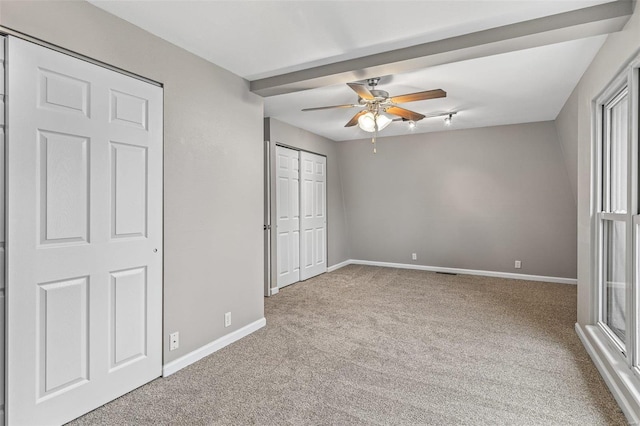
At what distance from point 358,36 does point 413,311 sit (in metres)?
3.00

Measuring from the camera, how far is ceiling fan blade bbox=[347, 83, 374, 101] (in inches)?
120

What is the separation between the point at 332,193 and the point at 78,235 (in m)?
4.91

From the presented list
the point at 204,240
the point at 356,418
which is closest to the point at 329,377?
the point at 356,418

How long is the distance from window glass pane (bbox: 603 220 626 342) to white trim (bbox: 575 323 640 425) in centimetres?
14

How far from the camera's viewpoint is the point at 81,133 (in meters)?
2.05

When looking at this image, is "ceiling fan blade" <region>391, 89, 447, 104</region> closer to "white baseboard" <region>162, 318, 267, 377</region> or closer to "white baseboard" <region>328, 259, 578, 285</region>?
"white baseboard" <region>162, 318, 267, 377</region>

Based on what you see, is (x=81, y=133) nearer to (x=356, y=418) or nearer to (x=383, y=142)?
(x=356, y=418)

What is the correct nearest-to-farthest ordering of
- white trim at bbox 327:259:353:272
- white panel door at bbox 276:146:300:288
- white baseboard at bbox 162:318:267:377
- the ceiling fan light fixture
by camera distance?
white baseboard at bbox 162:318:267:377
the ceiling fan light fixture
white panel door at bbox 276:146:300:288
white trim at bbox 327:259:353:272

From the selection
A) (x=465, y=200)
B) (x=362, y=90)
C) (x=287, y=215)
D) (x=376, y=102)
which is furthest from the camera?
(x=465, y=200)

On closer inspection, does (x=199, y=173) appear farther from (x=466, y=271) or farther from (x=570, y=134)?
(x=466, y=271)

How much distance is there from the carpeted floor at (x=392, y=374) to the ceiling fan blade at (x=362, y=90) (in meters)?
2.28

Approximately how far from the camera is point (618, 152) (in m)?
2.54

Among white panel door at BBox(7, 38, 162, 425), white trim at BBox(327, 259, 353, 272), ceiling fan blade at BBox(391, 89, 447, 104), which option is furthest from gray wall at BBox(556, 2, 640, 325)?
white trim at BBox(327, 259, 353, 272)


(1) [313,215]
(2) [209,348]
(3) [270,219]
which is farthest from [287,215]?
(2) [209,348]
